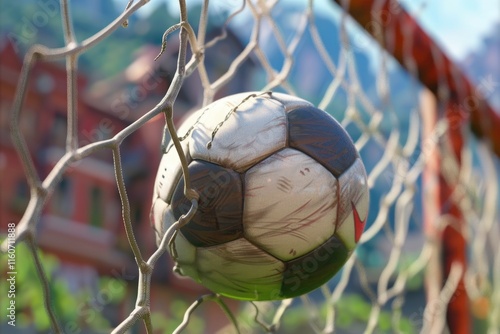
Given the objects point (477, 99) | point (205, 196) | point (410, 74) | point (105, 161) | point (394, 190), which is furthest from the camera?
point (105, 161)

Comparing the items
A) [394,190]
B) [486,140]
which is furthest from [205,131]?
[486,140]

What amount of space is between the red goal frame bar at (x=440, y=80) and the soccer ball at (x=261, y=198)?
1.23 m

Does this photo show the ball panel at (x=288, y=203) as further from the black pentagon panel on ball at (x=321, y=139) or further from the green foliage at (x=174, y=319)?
the green foliage at (x=174, y=319)

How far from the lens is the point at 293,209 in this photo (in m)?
1.08

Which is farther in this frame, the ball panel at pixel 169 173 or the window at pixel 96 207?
the window at pixel 96 207

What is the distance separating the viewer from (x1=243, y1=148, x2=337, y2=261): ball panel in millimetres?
1078

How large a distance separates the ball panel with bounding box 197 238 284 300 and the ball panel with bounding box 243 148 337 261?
18mm

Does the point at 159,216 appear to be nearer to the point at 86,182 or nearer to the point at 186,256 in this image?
the point at 186,256

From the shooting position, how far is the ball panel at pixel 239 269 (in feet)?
3.61

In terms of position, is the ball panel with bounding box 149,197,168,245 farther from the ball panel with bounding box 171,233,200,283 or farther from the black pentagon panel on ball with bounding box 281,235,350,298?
the black pentagon panel on ball with bounding box 281,235,350,298

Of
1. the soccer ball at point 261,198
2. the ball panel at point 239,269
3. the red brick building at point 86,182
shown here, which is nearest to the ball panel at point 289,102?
the soccer ball at point 261,198

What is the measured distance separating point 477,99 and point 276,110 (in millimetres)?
1932

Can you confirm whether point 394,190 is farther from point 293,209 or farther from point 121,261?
point 121,261

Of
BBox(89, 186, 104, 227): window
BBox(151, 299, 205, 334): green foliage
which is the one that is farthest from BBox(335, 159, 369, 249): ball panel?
BBox(89, 186, 104, 227): window
